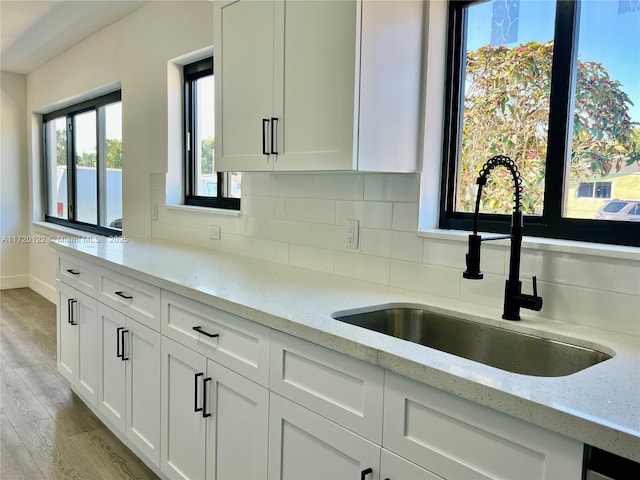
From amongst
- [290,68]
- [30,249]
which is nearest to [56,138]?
[30,249]

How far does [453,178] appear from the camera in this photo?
77.2 inches

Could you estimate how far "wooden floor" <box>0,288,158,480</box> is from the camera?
7.68 feet

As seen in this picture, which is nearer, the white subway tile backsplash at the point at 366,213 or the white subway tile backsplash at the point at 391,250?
the white subway tile backsplash at the point at 391,250

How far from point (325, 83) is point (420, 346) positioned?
0.98 meters

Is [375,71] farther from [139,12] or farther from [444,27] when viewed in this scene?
[139,12]

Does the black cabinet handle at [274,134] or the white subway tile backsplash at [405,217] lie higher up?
the black cabinet handle at [274,134]

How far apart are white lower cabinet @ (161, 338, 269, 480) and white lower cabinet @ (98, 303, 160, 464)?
0.10 m

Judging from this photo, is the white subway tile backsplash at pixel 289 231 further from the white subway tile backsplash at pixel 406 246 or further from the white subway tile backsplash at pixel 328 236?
the white subway tile backsplash at pixel 406 246

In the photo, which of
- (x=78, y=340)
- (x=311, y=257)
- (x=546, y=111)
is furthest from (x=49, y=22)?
(x=546, y=111)

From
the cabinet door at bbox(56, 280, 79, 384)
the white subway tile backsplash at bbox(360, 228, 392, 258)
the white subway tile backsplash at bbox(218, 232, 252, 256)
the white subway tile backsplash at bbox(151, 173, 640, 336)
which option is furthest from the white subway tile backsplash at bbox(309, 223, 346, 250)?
the cabinet door at bbox(56, 280, 79, 384)

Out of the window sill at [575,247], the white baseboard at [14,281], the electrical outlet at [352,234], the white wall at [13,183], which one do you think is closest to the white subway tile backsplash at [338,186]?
the electrical outlet at [352,234]

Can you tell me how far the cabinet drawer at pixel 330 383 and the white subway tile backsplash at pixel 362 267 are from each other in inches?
25.7

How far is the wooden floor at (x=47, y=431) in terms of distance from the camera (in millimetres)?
2342

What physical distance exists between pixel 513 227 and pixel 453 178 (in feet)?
1.60
